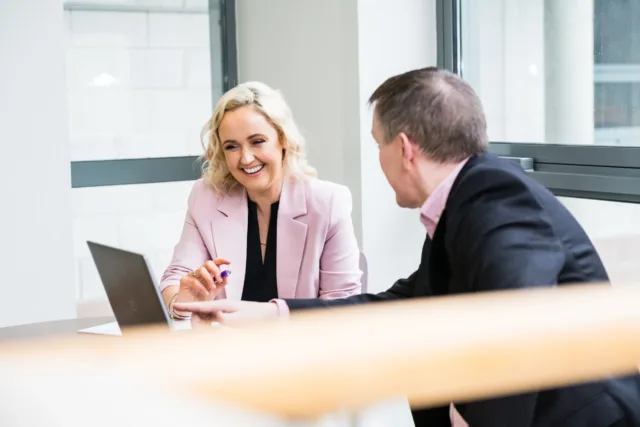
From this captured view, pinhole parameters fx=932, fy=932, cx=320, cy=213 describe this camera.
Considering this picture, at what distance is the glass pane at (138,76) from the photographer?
4801 millimetres

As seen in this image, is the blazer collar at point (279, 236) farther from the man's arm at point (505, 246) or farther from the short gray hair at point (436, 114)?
the man's arm at point (505, 246)

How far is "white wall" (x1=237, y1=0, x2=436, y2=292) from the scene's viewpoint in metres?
4.56

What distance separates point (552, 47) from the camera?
4109mm

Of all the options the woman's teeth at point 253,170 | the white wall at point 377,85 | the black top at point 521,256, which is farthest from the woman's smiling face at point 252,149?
the white wall at point 377,85

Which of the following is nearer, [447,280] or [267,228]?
[447,280]

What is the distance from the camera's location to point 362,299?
7.98 ft

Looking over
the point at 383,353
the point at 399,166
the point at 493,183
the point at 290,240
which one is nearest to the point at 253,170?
the point at 290,240

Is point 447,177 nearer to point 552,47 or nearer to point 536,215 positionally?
point 536,215

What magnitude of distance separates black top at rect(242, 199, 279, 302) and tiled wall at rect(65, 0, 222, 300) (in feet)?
6.28

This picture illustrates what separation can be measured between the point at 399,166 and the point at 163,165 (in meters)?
3.06

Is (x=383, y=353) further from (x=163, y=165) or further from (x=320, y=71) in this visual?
(x=163, y=165)

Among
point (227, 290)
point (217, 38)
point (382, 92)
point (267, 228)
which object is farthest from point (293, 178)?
point (217, 38)

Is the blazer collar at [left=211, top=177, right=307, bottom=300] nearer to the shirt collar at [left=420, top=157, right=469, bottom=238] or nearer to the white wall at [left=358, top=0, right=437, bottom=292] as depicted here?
the shirt collar at [left=420, top=157, right=469, bottom=238]

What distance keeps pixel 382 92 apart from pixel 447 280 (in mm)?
481
